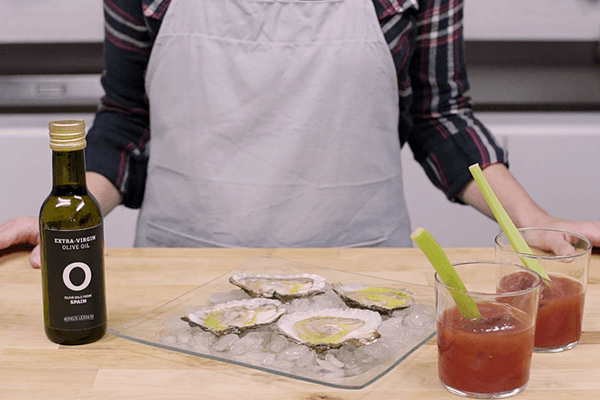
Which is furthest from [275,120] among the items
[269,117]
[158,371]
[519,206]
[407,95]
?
[158,371]

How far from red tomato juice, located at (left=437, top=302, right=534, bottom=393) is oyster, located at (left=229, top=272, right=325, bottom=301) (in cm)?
25

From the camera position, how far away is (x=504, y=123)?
86.2 inches

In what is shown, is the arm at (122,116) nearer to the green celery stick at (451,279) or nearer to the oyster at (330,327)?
the oyster at (330,327)

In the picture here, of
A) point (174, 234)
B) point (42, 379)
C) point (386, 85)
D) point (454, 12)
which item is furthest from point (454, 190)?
point (42, 379)

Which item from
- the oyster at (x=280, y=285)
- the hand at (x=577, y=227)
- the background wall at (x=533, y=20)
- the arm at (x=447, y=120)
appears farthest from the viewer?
the background wall at (x=533, y=20)

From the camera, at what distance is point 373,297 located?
890mm

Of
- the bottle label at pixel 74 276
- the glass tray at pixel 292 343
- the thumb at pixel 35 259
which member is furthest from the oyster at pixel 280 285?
the thumb at pixel 35 259

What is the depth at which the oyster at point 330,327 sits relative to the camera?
2.49 ft

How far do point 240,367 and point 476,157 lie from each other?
2.44 ft

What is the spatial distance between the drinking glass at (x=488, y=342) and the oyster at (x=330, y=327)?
10cm

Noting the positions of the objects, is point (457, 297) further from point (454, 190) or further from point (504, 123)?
point (504, 123)

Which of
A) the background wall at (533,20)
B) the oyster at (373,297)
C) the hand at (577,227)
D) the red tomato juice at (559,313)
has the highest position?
the background wall at (533,20)

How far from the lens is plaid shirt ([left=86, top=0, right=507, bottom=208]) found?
1349 mm

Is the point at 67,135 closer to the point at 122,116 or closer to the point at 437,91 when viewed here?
the point at 122,116
